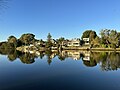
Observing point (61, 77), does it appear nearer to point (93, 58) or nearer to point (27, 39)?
point (93, 58)

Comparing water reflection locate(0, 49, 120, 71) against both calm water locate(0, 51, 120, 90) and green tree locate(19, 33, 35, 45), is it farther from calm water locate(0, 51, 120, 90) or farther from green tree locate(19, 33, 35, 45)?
green tree locate(19, 33, 35, 45)

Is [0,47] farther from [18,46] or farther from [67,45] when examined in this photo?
[67,45]

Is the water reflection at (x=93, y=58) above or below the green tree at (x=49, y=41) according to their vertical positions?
below

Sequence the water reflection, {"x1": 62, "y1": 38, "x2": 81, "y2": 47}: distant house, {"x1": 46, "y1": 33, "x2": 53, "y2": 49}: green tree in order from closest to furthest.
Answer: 1. the water reflection
2. {"x1": 46, "y1": 33, "x2": 53, "y2": 49}: green tree
3. {"x1": 62, "y1": 38, "x2": 81, "y2": 47}: distant house

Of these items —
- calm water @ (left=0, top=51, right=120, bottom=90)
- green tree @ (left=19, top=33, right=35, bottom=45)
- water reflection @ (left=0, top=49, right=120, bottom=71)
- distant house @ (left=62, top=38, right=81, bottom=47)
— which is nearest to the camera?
calm water @ (left=0, top=51, right=120, bottom=90)

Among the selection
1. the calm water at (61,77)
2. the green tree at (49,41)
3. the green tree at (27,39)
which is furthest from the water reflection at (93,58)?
the green tree at (27,39)

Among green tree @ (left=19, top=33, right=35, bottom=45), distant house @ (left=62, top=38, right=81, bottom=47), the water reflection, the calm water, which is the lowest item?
the calm water

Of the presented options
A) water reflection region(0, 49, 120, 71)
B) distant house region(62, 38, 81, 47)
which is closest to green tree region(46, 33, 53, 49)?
distant house region(62, 38, 81, 47)

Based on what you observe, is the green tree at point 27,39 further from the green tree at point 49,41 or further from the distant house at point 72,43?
the distant house at point 72,43

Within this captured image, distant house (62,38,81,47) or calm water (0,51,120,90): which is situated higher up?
distant house (62,38,81,47)

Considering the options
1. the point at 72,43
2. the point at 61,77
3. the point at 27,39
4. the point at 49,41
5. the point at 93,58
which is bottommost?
the point at 61,77

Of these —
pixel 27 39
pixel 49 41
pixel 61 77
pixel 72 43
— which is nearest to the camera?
pixel 61 77

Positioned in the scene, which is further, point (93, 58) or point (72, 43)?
point (72, 43)

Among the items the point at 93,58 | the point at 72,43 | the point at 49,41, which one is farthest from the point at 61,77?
the point at 72,43
